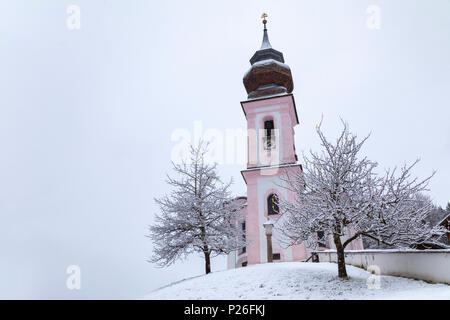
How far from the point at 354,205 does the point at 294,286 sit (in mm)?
3150

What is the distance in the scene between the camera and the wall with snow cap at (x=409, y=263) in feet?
32.0

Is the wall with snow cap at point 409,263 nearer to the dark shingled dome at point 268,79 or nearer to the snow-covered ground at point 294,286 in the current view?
the snow-covered ground at point 294,286

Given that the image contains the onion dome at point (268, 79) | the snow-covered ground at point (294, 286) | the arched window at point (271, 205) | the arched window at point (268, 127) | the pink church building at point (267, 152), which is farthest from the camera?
the onion dome at point (268, 79)

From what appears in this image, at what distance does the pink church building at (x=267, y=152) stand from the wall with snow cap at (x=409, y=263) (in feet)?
26.9

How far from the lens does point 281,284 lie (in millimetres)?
11312

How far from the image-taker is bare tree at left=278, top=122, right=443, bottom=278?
11.2 m

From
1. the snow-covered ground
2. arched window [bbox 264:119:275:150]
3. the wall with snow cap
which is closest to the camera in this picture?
the wall with snow cap

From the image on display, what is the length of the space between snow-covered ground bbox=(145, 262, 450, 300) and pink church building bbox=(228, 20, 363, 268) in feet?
31.2

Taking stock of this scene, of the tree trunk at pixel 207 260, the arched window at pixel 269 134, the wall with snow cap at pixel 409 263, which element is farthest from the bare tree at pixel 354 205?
the arched window at pixel 269 134

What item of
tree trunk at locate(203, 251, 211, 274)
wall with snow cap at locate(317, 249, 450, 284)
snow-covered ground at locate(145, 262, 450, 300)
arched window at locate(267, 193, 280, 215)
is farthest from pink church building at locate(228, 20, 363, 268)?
snow-covered ground at locate(145, 262, 450, 300)

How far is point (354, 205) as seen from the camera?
448 inches

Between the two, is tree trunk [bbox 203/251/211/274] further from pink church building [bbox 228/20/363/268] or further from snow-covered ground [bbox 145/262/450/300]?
pink church building [bbox 228/20/363/268]
